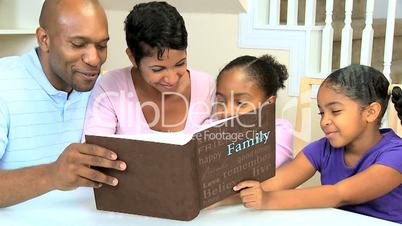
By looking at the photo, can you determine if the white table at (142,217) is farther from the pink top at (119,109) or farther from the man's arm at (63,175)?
the pink top at (119,109)

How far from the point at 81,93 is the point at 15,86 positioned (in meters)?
0.19

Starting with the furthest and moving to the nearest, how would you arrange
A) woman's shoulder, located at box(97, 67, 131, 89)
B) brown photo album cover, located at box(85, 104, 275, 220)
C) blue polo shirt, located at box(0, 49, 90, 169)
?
woman's shoulder, located at box(97, 67, 131, 89) → blue polo shirt, located at box(0, 49, 90, 169) → brown photo album cover, located at box(85, 104, 275, 220)

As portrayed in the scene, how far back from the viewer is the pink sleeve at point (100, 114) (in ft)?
4.37

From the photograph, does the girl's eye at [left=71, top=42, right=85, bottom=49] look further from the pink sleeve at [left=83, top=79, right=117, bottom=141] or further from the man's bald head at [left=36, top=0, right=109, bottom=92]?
the pink sleeve at [left=83, top=79, right=117, bottom=141]

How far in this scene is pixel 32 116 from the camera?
129 cm

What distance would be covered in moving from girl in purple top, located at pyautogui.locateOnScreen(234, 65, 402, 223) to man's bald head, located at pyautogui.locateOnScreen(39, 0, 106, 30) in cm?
61

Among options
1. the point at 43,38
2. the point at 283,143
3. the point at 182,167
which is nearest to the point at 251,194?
the point at 182,167

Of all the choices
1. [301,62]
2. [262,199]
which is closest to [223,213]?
[262,199]

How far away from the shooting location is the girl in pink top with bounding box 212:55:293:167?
132cm

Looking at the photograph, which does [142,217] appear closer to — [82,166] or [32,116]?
[82,166]

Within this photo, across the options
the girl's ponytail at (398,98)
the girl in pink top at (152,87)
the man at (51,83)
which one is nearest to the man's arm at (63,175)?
the man at (51,83)

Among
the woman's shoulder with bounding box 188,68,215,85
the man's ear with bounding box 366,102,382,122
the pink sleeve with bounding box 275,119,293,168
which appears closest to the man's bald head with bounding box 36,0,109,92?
the woman's shoulder with bounding box 188,68,215,85

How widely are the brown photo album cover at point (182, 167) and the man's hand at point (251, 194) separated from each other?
0.05 feet

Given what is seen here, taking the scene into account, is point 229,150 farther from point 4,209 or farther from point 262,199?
point 4,209
